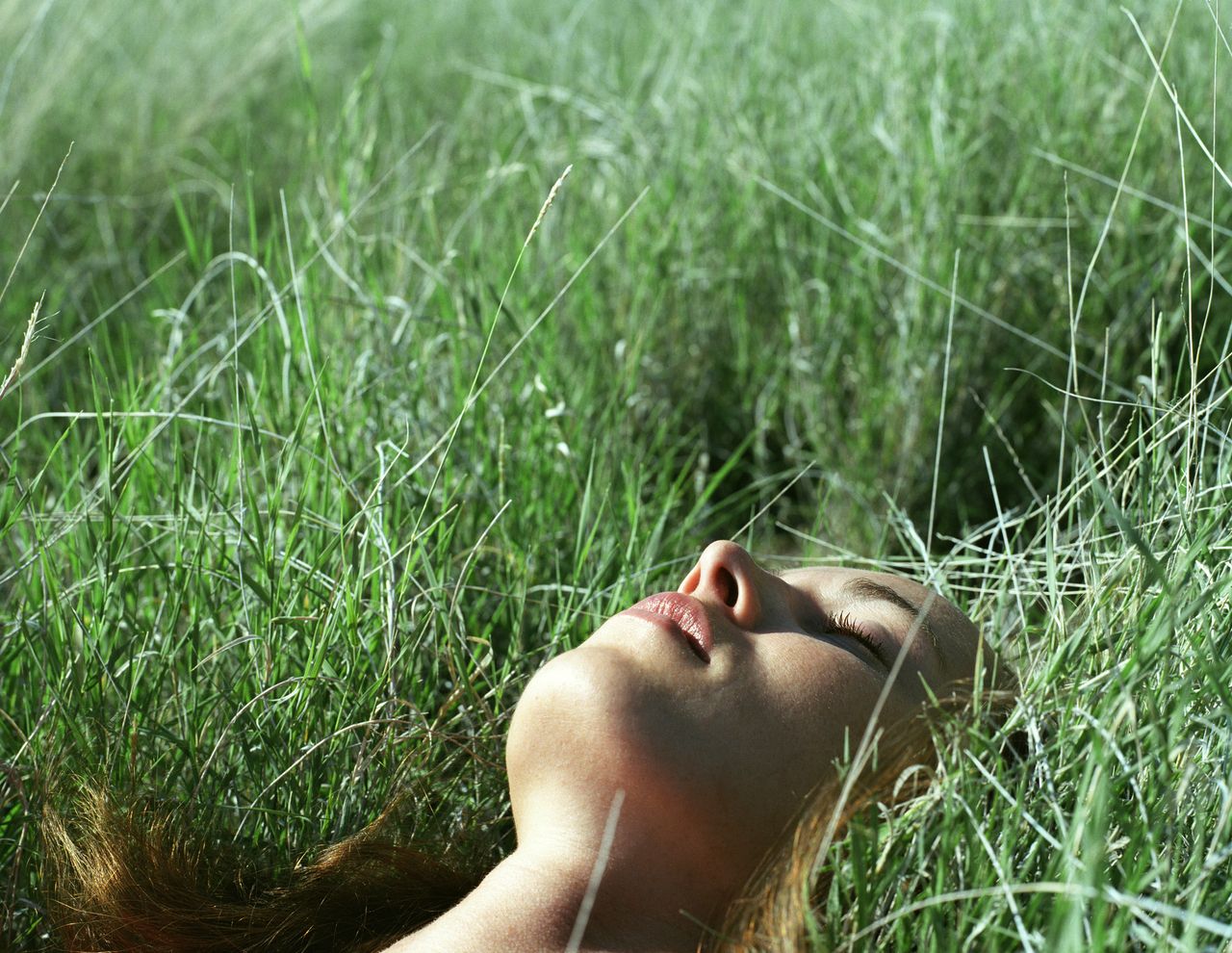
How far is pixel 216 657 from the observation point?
180 centimetres

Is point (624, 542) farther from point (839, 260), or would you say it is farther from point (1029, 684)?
point (839, 260)

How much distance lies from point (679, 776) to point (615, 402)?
1.26 m

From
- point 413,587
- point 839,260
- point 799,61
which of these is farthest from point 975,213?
point 413,587

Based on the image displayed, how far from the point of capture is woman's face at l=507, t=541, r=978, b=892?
135cm

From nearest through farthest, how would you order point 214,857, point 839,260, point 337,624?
point 214,857 < point 337,624 < point 839,260

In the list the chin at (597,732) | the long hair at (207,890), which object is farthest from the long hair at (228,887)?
the chin at (597,732)

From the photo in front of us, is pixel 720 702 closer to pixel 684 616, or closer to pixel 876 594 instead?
pixel 684 616

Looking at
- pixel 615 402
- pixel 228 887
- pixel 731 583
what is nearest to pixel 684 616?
pixel 731 583

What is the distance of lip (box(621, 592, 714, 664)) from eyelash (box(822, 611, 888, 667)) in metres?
0.17

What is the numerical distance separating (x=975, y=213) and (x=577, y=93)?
4.67 ft

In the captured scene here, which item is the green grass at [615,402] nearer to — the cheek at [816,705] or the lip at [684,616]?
the cheek at [816,705]

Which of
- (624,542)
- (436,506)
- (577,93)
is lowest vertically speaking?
(624,542)

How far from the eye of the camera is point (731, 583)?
1.58m

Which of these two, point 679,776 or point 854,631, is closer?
point 679,776
